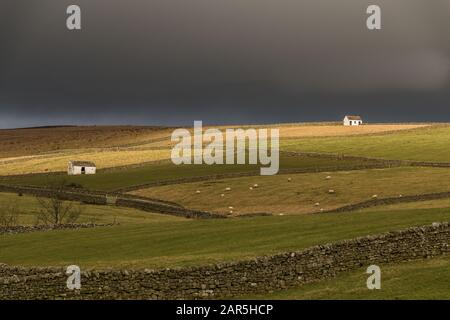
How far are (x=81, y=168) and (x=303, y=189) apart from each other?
152 feet

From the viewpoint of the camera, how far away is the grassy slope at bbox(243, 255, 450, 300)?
29719 millimetres

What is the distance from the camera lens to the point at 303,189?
90562 millimetres

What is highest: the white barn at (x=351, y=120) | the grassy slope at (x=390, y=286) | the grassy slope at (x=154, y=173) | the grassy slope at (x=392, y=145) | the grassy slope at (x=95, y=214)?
the white barn at (x=351, y=120)

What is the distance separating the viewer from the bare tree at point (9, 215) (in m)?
69.0

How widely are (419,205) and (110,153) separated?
8929cm

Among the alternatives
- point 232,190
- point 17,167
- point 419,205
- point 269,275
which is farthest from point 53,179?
point 269,275

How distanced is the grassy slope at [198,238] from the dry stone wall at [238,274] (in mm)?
1150

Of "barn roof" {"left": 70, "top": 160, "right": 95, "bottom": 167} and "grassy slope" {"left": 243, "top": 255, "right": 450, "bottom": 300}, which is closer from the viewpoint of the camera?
"grassy slope" {"left": 243, "top": 255, "right": 450, "bottom": 300}

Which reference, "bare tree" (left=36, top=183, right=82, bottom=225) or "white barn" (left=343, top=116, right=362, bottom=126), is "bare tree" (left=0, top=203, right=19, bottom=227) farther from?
"white barn" (left=343, top=116, right=362, bottom=126)
